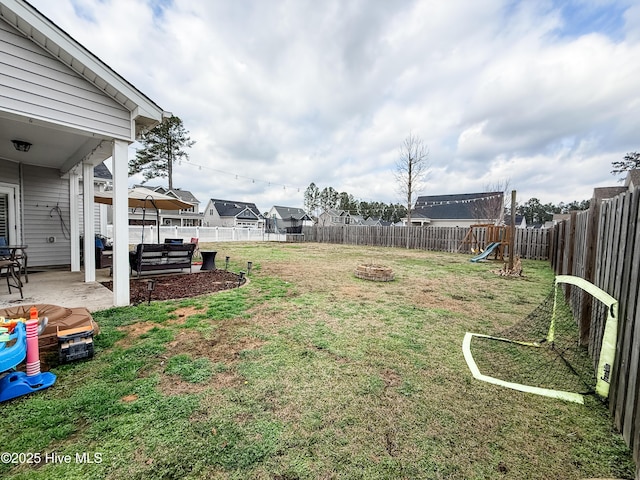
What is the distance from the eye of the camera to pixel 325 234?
23359mm

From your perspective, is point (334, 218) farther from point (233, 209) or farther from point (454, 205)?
point (454, 205)

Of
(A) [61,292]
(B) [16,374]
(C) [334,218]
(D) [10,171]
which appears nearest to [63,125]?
(A) [61,292]

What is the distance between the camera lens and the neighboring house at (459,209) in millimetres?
25087

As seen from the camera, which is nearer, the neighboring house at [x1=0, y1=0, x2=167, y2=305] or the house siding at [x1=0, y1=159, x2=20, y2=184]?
the neighboring house at [x1=0, y1=0, x2=167, y2=305]

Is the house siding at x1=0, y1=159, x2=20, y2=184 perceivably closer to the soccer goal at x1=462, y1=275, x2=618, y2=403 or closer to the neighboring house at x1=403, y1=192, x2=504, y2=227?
the soccer goal at x1=462, y1=275, x2=618, y2=403

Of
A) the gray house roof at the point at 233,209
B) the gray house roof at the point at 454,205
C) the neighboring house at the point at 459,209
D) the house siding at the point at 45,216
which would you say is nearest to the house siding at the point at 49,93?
the house siding at the point at 45,216

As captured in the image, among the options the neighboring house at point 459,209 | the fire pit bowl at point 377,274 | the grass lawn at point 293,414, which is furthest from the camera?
the neighboring house at point 459,209

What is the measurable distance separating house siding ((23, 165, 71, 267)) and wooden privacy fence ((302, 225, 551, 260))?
55.7ft

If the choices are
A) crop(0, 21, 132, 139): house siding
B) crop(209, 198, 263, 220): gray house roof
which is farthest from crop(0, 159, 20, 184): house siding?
crop(209, 198, 263, 220): gray house roof

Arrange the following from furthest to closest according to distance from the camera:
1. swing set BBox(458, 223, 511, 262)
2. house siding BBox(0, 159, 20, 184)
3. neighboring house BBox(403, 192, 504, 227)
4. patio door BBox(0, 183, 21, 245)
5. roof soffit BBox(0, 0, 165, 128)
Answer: neighboring house BBox(403, 192, 504, 227), swing set BBox(458, 223, 511, 262), patio door BBox(0, 183, 21, 245), house siding BBox(0, 159, 20, 184), roof soffit BBox(0, 0, 165, 128)

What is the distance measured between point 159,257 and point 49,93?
12.5ft

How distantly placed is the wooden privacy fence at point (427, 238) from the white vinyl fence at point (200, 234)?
4.33 meters

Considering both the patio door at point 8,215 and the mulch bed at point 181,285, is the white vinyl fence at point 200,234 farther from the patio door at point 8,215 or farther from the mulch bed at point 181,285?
the mulch bed at point 181,285

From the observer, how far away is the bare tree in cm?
2119
